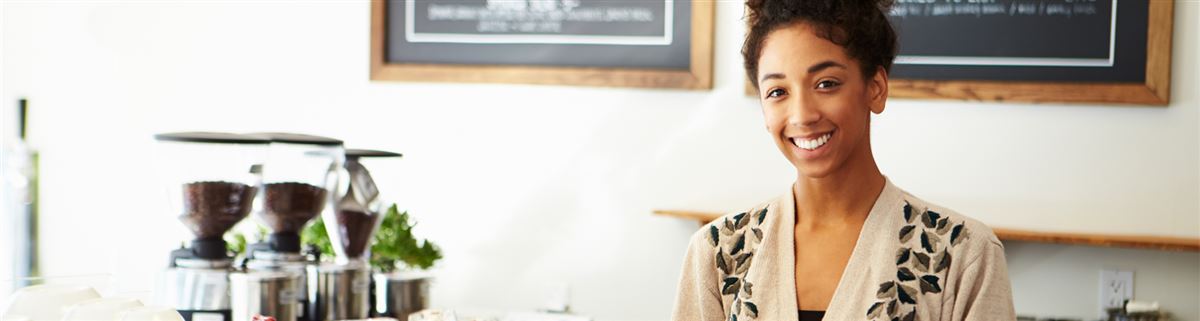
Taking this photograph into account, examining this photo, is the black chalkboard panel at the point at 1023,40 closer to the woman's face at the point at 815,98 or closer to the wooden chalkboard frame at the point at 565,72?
the wooden chalkboard frame at the point at 565,72

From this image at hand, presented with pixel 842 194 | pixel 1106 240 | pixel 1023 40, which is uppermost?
pixel 1023 40

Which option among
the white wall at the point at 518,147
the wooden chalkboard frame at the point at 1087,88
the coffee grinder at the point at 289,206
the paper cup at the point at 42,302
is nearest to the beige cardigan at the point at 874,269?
the paper cup at the point at 42,302

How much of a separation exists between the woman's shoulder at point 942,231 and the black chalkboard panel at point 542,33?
1.37 m

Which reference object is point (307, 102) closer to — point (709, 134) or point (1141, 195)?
point (709, 134)

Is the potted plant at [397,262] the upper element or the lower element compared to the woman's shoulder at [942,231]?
lower

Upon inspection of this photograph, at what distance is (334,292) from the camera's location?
2318mm

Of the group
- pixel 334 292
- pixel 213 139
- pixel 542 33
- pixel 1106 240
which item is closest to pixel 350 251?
pixel 334 292

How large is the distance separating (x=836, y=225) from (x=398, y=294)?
1.31 meters

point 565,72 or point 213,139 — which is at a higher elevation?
point 565,72

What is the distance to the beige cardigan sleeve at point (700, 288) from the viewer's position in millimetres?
1333

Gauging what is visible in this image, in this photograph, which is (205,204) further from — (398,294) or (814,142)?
(814,142)

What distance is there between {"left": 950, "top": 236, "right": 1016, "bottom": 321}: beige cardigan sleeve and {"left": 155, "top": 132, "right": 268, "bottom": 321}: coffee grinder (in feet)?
4.62

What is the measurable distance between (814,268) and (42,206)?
2421 millimetres

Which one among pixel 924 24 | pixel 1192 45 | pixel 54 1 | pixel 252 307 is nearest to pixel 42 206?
pixel 54 1
